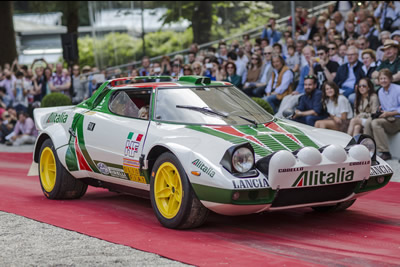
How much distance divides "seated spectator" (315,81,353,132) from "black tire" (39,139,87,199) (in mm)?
5443

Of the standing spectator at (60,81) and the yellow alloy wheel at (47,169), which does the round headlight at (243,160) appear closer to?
the yellow alloy wheel at (47,169)

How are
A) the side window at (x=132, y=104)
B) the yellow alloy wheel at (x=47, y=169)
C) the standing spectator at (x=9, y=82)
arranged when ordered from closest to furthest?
1. the side window at (x=132, y=104)
2. the yellow alloy wheel at (x=47, y=169)
3. the standing spectator at (x=9, y=82)

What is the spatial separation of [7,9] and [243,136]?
935 inches

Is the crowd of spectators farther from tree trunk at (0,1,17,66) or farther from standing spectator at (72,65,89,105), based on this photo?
tree trunk at (0,1,17,66)

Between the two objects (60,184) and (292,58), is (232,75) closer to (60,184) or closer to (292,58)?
(292,58)

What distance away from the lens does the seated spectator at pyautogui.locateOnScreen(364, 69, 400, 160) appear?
1206cm

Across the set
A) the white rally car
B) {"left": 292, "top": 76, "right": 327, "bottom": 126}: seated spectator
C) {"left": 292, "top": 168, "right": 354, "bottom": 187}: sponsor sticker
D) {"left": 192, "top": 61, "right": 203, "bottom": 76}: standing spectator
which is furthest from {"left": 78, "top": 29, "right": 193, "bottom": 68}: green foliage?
{"left": 292, "top": 168, "right": 354, "bottom": 187}: sponsor sticker

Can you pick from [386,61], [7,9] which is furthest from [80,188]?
[7,9]

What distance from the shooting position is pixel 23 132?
19.6 meters

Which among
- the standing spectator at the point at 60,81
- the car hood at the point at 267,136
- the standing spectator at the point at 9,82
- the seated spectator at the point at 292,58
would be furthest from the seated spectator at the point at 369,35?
the standing spectator at the point at 9,82

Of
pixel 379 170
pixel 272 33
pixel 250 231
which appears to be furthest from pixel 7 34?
pixel 379 170

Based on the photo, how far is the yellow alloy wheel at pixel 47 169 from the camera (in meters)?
9.09

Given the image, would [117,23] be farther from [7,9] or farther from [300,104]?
[300,104]

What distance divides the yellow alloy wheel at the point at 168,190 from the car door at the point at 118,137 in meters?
0.38
